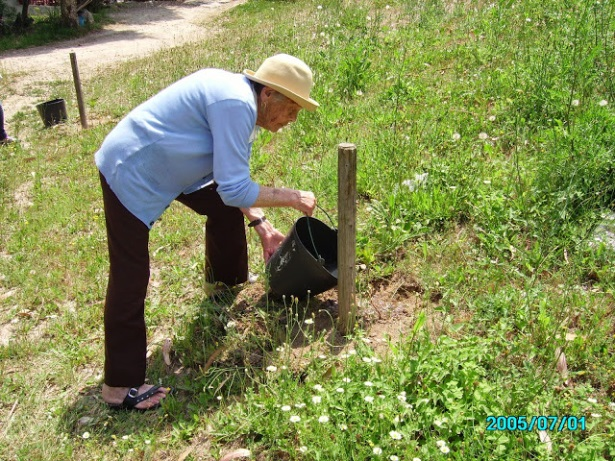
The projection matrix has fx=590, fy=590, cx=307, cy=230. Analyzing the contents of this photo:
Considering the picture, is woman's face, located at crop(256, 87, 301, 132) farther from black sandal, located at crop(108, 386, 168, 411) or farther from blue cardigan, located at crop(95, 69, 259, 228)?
black sandal, located at crop(108, 386, 168, 411)

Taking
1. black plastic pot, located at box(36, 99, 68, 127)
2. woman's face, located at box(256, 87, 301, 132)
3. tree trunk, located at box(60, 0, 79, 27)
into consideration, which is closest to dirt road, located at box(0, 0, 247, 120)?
tree trunk, located at box(60, 0, 79, 27)

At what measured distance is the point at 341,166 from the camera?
296cm

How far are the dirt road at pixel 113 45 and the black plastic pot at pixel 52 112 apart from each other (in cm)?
117

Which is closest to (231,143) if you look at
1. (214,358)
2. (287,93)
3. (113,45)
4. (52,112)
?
(287,93)

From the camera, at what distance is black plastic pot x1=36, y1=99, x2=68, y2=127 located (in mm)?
8438

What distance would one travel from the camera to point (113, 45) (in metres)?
14.3

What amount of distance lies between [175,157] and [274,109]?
0.54 m

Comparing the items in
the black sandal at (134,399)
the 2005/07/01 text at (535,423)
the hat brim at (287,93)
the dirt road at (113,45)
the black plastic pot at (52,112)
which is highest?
the hat brim at (287,93)

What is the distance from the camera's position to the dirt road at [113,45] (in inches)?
433

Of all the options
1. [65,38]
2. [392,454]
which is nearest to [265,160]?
[392,454]

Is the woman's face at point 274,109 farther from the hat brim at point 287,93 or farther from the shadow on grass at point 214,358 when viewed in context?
the shadow on grass at point 214,358

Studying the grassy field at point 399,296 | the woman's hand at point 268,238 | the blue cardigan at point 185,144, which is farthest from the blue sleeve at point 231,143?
the grassy field at point 399,296

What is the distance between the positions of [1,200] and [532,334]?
5556 millimetres

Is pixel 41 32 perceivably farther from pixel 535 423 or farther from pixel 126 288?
pixel 535 423
